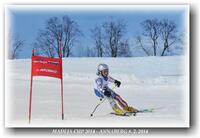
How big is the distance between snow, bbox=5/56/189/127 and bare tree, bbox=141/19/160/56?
0.14 m

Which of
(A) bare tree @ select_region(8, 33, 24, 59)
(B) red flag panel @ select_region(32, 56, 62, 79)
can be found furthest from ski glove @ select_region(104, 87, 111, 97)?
(A) bare tree @ select_region(8, 33, 24, 59)

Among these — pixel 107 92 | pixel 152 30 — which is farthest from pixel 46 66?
pixel 152 30

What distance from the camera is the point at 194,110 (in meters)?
9.62

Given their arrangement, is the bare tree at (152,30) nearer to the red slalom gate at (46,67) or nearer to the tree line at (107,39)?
the tree line at (107,39)

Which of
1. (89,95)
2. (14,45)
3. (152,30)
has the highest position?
(152,30)

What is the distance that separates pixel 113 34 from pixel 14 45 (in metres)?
0.81

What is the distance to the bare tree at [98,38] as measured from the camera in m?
9.66

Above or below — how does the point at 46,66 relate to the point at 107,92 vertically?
above

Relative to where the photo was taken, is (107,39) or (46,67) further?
(107,39)

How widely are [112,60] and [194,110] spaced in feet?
2.57

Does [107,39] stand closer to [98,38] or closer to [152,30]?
[98,38]

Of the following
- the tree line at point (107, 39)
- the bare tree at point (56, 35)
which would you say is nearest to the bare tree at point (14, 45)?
the tree line at point (107, 39)

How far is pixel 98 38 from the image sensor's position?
966 centimetres

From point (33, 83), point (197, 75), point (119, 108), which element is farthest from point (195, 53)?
point (33, 83)
